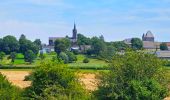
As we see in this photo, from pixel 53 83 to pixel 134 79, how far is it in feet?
22.5

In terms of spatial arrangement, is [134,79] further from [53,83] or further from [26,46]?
[26,46]

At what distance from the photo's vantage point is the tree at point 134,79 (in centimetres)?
4128

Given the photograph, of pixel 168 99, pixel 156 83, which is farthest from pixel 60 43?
pixel 156 83

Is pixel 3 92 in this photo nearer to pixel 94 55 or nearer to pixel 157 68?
pixel 157 68

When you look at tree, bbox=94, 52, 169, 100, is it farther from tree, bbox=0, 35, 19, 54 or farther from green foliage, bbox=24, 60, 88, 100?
tree, bbox=0, 35, 19, 54

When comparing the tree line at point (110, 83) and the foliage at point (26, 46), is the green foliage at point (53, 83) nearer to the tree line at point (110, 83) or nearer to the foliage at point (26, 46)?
the tree line at point (110, 83)

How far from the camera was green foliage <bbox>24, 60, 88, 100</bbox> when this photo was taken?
3978 cm

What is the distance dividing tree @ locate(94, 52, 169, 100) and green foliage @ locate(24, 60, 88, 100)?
2765mm

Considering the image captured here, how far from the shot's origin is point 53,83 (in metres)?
41.2

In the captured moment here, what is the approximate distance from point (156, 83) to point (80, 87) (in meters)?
6.19

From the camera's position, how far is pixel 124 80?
4338 cm

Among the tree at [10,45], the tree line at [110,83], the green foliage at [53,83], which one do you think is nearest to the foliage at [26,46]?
the tree at [10,45]

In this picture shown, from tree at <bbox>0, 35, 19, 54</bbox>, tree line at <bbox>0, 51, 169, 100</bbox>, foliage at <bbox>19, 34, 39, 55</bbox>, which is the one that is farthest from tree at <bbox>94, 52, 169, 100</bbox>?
tree at <bbox>0, 35, 19, 54</bbox>

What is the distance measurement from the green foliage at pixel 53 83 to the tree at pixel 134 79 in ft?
9.07
